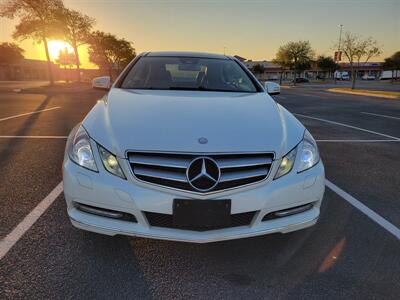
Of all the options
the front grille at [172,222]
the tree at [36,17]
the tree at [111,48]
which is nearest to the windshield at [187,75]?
the front grille at [172,222]

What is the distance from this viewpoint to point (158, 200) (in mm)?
2227

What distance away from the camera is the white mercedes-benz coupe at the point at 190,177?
2.24 meters

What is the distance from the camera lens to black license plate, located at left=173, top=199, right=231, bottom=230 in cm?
221

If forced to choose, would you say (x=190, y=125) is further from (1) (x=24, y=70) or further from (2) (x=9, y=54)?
(1) (x=24, y=70)

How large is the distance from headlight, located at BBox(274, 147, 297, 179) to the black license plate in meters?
0.42

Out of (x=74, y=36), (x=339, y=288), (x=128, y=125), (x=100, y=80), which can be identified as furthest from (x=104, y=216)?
(x=74, y=36)

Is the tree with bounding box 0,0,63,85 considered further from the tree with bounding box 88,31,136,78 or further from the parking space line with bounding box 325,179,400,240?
the parking space line with bounding box 325,179,400,240

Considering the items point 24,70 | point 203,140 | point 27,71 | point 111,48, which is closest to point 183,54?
point 203,140

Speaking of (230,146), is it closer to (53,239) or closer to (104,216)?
(104,216)

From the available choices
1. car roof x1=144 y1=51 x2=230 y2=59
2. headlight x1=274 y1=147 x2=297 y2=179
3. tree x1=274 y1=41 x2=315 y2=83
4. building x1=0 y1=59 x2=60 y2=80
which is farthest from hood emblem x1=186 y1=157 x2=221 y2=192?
building x1=0 y1=59 x2=60 y2=80

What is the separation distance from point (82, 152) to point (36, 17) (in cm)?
2948

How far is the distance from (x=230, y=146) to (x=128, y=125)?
30.3 inches

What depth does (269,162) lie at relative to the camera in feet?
7.69

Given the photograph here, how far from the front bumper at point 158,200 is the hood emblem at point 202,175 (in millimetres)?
63
